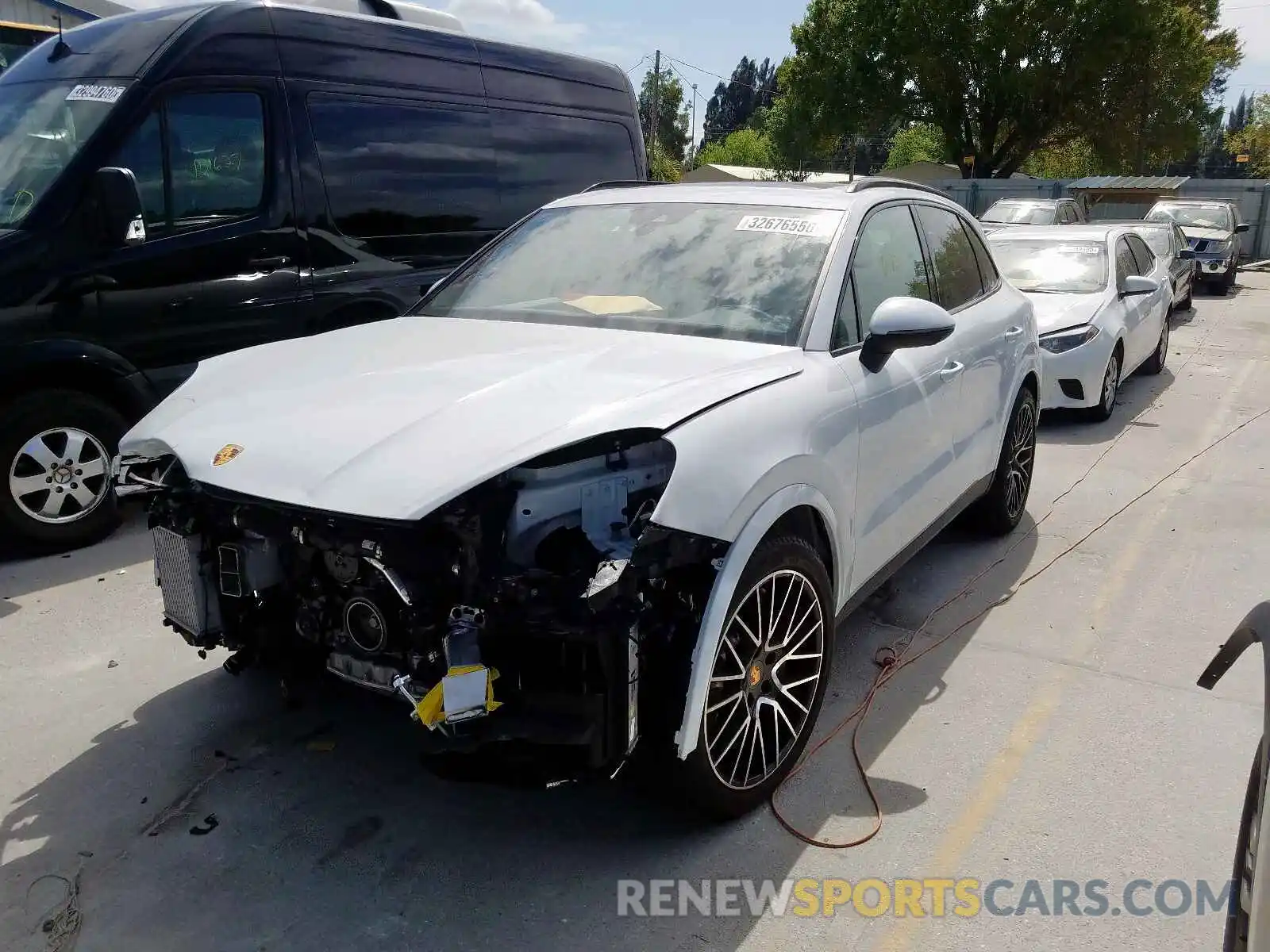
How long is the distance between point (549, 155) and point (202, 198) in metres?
2.62

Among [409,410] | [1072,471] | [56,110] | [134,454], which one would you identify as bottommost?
[1072,471]

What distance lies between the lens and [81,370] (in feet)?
17.0

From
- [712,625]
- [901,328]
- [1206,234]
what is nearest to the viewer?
[712,625]

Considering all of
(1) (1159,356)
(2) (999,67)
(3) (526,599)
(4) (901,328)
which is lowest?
(1) (1159,356)

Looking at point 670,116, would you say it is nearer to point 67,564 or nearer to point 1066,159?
point 1066,159

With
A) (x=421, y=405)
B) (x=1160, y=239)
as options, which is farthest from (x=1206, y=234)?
(x=421, y=405)

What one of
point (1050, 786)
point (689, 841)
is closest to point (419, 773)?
point (689, 841)

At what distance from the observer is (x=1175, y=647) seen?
425cm

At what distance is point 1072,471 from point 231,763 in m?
5.75

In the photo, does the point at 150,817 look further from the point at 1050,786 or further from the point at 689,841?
the point at 1050,786

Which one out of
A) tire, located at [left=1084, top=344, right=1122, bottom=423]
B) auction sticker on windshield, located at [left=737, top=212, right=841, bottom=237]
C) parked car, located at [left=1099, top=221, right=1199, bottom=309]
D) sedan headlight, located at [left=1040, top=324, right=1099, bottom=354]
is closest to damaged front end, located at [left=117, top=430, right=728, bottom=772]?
auction sticker on windshield, located at [left=737, top=212, right=841, bottom=237]

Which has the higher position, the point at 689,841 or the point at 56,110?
the point at 56,110

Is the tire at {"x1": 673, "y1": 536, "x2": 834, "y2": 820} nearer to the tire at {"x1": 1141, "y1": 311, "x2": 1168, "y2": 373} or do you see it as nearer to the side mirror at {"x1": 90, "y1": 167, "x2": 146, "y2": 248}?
the side mirror at {"x1": 90, "y1": 167, "x2": 146, "y2": 248}

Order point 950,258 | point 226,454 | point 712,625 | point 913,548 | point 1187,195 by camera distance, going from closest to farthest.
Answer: point 712,625 → point 226,454 → point 913,548 → point 950,258 → point 1187,195
